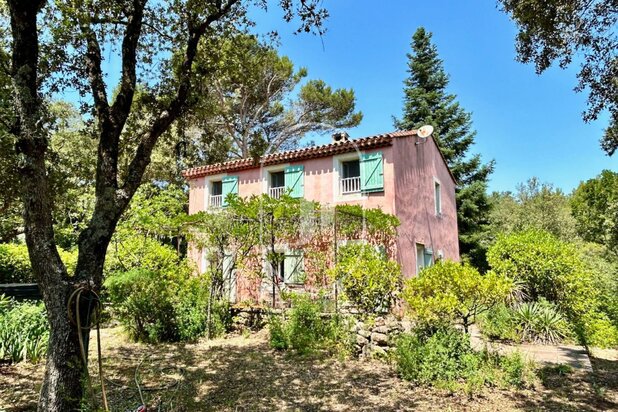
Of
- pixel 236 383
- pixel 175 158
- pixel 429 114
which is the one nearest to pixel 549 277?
pixel 236 383

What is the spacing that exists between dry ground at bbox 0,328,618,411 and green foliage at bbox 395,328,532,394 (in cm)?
16

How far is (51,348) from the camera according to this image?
411cm

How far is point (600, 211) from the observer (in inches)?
761

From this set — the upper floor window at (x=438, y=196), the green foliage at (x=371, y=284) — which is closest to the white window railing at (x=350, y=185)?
the upper floor window at (x=438, y=196)

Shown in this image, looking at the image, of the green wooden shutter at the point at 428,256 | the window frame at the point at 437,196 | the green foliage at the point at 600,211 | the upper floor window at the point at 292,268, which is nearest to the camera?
the upper floor window at the point at 292,268

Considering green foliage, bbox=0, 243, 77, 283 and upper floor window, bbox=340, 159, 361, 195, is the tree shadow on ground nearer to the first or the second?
upper floor window, bbox=340, 159, 361, 195

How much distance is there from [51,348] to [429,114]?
21962 mm

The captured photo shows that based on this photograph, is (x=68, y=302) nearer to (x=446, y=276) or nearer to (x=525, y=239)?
(x=446, y=276)

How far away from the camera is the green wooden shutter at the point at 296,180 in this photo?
13.9 m

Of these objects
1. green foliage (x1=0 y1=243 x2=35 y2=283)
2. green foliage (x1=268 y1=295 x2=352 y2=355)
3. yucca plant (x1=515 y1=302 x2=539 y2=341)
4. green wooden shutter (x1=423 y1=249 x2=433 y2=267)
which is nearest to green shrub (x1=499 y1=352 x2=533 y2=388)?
yucca plant (x1=515 y1=302 x2=539 y2=341)

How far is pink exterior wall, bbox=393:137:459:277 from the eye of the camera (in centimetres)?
1249

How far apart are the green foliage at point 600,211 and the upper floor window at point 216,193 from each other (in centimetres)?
1755

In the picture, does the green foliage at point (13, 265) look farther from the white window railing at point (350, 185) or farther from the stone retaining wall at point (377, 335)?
the stone retaining wall at point (377, 335)

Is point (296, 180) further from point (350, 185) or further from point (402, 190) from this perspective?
point (402, 190)
